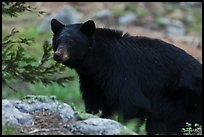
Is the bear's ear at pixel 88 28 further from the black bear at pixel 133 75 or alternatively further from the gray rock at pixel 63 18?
the gray rock at pixel 63 18

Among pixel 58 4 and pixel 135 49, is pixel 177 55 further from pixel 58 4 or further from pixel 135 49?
pixel 58 4

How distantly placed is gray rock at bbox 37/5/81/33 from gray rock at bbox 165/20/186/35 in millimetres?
2644

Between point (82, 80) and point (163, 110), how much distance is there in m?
1.17

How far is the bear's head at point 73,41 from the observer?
8.73m

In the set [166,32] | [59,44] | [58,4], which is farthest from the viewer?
[58,4]

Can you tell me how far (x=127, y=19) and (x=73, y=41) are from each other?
444 inches

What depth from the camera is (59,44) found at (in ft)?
28.7

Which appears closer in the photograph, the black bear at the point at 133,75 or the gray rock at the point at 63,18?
the black bear at the point at 133,75

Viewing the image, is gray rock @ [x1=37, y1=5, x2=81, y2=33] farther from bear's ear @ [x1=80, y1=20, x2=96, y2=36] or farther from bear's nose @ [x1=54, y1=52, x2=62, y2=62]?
bear's nose @ [x1=54, y1=52, x2=62, y2=62]

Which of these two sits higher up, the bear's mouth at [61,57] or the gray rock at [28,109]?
the bear's mouth at [61,57]

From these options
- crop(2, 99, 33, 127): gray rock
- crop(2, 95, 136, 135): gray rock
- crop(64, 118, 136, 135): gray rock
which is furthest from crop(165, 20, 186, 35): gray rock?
crop(64, 118, 136, 135): gray rock

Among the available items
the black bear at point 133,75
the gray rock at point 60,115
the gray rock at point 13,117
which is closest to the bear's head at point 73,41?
the black bear at point 133,75

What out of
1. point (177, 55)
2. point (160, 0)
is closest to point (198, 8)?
point (160, 0)

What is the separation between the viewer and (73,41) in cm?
880
